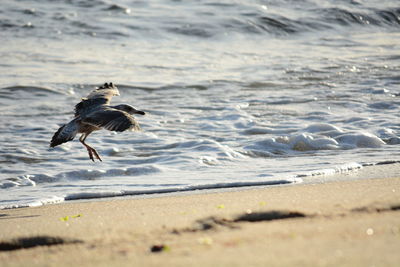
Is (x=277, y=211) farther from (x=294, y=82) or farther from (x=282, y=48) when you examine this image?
(x=282, y=48)

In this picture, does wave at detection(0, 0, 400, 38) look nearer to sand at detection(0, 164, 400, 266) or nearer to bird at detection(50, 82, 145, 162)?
bird at detection(50, 82, 145, 162)

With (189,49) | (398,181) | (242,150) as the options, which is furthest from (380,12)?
(398,181)

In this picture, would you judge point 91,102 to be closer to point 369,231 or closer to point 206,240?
point 206,240

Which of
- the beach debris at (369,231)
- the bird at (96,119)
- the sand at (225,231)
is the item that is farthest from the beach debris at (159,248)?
the bird at (96,119)

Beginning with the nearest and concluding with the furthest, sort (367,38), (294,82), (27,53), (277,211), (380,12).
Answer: (277,211)
(294,82)
(27,53)
(367,38)
(380,12)

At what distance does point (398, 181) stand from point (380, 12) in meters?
14.5

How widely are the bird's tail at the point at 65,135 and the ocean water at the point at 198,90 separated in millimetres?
377

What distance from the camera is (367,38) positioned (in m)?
16.5

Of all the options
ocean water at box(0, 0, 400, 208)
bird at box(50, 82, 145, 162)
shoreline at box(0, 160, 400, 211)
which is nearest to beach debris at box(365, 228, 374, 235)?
shoreline at box(0, 160, 400, 211)

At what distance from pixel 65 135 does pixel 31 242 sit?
277 cm

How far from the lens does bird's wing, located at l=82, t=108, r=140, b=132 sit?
234 inches

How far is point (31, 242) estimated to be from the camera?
3.62 m

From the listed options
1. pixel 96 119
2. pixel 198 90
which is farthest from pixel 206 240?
pixel 198 90

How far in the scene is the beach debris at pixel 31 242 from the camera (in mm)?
3576
